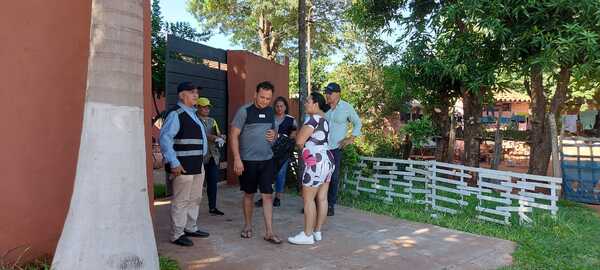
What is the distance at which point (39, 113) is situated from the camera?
362cm

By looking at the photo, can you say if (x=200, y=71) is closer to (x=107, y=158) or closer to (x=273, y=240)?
(x=273, y=240)

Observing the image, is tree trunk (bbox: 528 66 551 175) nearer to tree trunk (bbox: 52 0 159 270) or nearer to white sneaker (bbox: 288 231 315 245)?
white sneaker (bbox: 288 231 315 245)

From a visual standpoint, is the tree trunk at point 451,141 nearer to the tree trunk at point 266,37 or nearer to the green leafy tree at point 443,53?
the green leafy tree at point 443,53

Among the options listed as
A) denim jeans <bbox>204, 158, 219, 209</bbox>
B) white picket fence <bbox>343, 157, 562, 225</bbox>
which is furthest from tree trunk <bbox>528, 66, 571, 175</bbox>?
denim jeans <bbox>204, 158, 219, 209</bbox>

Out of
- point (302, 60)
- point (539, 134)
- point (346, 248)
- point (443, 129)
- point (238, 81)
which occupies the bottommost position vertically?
point (346, 248)

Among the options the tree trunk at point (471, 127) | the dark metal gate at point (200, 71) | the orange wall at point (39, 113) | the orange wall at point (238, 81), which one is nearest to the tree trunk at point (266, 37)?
the orange wall at point (238, 81)

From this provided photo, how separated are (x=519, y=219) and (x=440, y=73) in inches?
123

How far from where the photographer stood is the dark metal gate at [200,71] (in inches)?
260

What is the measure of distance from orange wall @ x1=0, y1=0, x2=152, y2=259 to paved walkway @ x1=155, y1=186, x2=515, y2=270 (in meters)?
1.10

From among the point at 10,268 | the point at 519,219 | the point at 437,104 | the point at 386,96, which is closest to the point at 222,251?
the point at 10,268

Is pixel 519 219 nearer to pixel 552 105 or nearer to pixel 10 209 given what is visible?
pixel 552 105

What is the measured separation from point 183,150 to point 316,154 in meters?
1.23

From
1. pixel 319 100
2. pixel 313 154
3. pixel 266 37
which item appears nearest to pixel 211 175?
pixel 313 154

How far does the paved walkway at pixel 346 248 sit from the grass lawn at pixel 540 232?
188 mm
